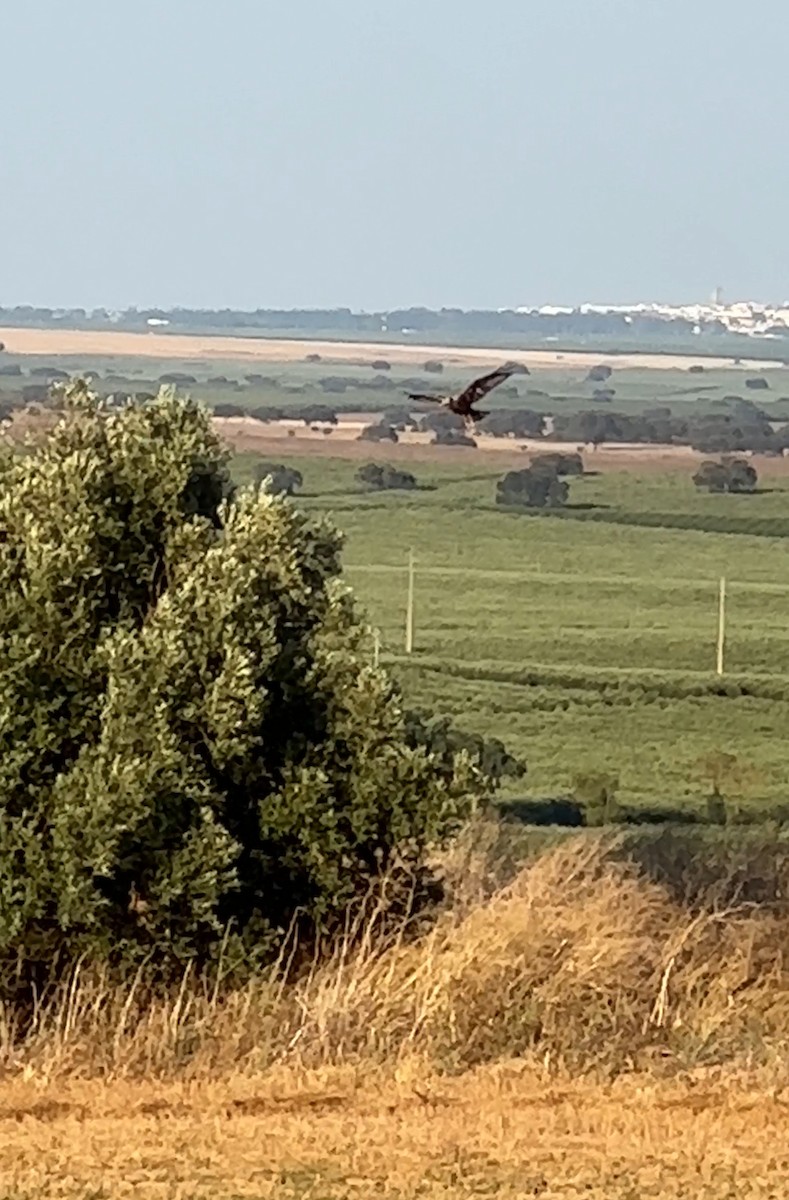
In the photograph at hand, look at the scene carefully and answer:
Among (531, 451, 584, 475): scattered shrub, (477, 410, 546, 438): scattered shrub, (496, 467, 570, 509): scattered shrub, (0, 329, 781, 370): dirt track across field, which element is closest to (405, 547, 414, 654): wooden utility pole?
(496, 467, 570, 509): scattered shrub

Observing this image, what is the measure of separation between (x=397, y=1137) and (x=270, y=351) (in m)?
177

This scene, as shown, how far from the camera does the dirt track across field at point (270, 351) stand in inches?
6068

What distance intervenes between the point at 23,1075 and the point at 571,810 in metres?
17.9

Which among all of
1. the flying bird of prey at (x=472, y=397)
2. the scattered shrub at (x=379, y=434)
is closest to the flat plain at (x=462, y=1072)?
the flying bird of prey at (x=472, y=397)

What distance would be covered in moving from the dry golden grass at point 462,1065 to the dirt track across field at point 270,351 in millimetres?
129305

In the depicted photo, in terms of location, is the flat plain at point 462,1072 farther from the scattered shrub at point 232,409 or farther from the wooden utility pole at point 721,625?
the scattered shrub at point 232,409

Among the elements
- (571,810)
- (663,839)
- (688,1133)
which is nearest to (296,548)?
(688,1133)

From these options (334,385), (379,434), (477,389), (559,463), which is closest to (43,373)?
(334,385)

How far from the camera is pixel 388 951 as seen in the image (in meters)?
12.6

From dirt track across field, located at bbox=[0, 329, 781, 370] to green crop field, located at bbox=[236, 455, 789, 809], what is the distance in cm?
7820

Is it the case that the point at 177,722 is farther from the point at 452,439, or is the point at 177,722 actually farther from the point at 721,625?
the point at 452,439

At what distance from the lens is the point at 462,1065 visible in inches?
432

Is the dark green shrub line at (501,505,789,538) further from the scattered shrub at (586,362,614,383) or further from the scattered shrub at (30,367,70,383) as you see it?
the scattered shrub at (586,362,614,383)

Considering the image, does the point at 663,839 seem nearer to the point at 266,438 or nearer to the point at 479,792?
the point at 479,792
